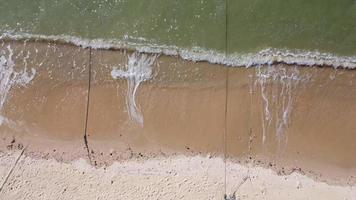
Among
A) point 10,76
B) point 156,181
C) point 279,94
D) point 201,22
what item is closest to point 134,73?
point 201,22

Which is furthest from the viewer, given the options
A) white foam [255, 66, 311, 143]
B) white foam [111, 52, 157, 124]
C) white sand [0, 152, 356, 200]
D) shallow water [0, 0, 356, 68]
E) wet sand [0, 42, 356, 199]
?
shallow water [0, 0, 356, 68]

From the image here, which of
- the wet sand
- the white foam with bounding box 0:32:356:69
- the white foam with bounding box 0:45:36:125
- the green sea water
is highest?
the green sea water

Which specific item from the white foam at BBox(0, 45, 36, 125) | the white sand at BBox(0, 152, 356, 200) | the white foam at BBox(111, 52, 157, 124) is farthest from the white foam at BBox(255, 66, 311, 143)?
the white foam at BBox(0, 45, 36, 125)

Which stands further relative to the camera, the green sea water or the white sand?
the green sea water

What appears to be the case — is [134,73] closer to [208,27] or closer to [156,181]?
[208,27]

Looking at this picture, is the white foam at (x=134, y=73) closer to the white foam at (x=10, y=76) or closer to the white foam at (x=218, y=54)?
the white foam at (x=218, y=54)

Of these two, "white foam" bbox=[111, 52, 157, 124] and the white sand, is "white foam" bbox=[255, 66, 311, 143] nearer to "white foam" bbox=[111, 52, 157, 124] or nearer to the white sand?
the white sand
